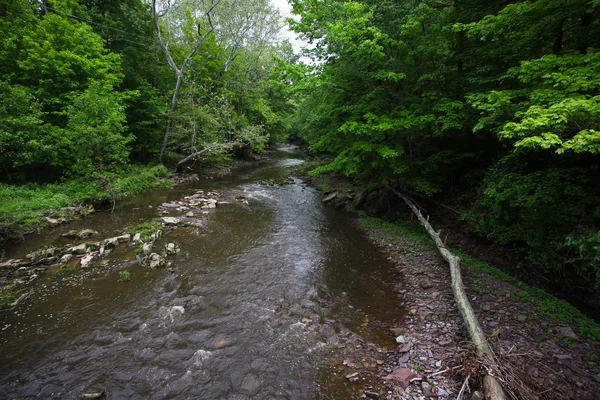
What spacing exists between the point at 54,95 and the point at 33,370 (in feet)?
46.9

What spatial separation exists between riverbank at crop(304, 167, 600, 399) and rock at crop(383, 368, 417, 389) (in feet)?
0.05

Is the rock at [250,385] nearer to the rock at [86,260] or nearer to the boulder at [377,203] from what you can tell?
the rock at [86,260]

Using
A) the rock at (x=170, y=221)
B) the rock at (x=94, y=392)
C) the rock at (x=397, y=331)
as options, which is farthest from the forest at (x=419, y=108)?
the rock at (x=94, y=392)

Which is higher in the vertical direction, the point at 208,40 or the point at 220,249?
the point at 208,40

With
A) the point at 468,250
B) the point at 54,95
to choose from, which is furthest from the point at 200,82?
the point at 468,250

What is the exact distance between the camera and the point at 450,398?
361cm

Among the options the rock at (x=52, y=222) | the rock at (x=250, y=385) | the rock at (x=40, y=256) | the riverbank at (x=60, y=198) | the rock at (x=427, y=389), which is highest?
the riverbank at (x=60, y=198)

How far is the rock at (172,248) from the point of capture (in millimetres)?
8250

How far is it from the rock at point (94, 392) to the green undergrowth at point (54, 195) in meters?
7.96

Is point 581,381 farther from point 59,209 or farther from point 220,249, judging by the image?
point 59,209

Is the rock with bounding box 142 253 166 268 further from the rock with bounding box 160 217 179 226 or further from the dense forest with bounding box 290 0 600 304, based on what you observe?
the dense forest with bounding box 290 0 600 304

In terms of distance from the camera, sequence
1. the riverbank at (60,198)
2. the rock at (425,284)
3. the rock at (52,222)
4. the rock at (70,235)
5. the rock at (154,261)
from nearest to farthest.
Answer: the rock at (425,284) < the rock at (154,261) < the riverbank at (60,198) < the rock at (70,235) < the rock at (52,222)

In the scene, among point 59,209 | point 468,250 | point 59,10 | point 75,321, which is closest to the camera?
point 75,321

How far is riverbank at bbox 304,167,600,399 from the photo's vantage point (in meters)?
3.71
